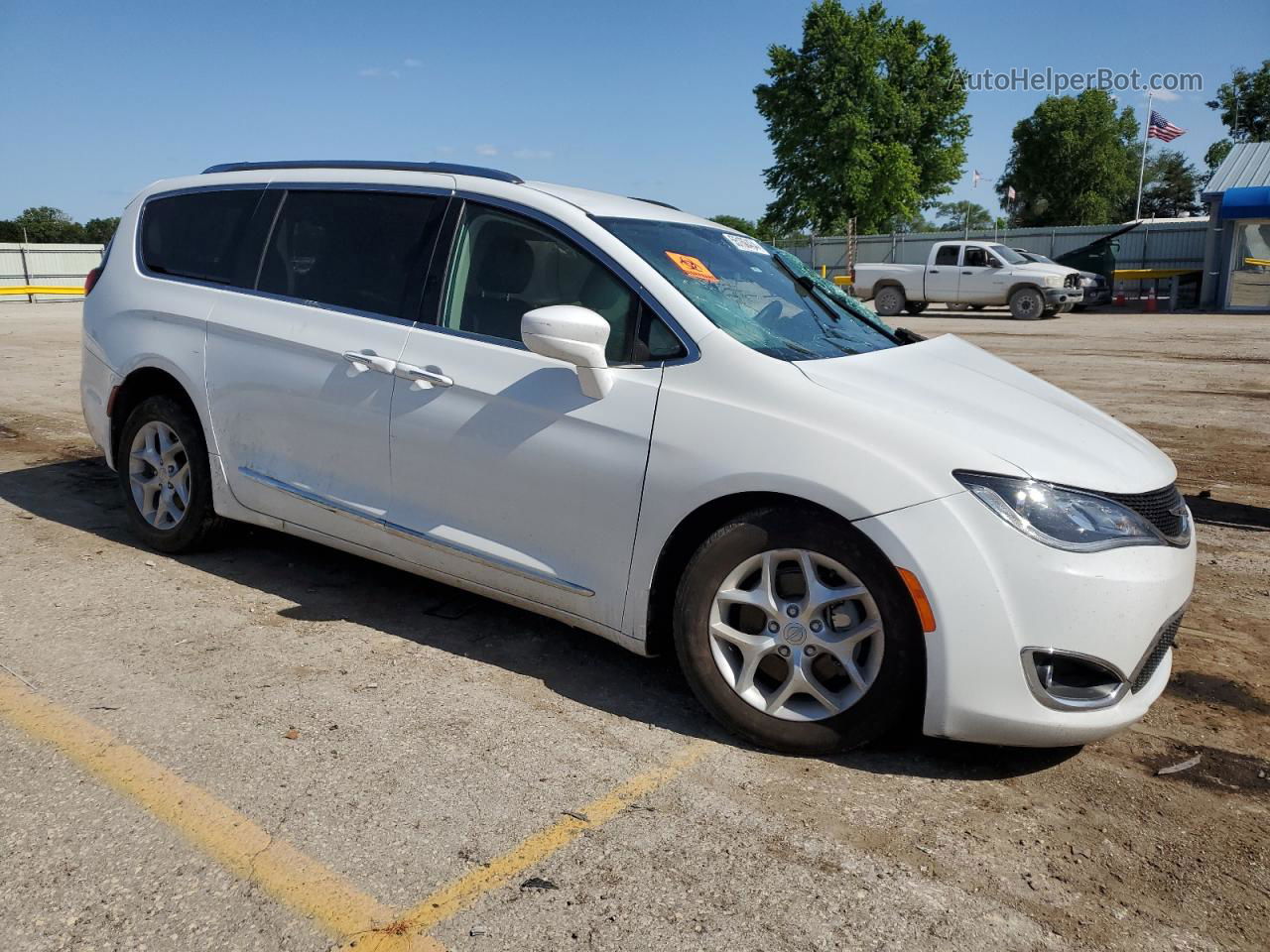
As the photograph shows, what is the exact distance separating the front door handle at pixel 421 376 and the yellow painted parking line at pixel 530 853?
1.56 m

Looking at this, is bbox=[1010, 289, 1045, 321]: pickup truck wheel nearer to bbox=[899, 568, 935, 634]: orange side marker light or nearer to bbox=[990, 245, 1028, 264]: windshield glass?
bbox=[990, 245, 1028, 264]: windshield glass

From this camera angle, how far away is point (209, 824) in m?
2.74

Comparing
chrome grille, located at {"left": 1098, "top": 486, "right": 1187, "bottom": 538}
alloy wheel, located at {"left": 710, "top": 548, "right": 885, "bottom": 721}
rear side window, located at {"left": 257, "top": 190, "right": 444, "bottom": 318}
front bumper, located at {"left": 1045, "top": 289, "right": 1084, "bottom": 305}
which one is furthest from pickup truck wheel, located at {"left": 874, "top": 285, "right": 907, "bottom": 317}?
alloy wheel, located at {"left": 710, "top": 548, "right": 885, "bottom": 721}

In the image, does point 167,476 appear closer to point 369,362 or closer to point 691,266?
point 369,362

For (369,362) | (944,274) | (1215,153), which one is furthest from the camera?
(1215,153)

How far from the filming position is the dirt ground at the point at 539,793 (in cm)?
241

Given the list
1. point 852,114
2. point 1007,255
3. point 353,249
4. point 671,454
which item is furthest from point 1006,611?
point 852,114

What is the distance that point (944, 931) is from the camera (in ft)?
7.86

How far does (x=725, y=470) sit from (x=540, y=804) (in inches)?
43.8

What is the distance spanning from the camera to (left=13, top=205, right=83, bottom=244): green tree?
231 ft

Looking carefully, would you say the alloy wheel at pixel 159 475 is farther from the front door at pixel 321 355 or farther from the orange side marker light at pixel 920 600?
the orange side marker light at pixel 920 600

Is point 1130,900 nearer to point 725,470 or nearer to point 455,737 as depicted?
point 725,470

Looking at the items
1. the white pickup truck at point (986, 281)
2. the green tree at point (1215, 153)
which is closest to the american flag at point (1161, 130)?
the white pickup truck at point (986, 281)

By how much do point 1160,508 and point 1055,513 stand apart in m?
0.49
